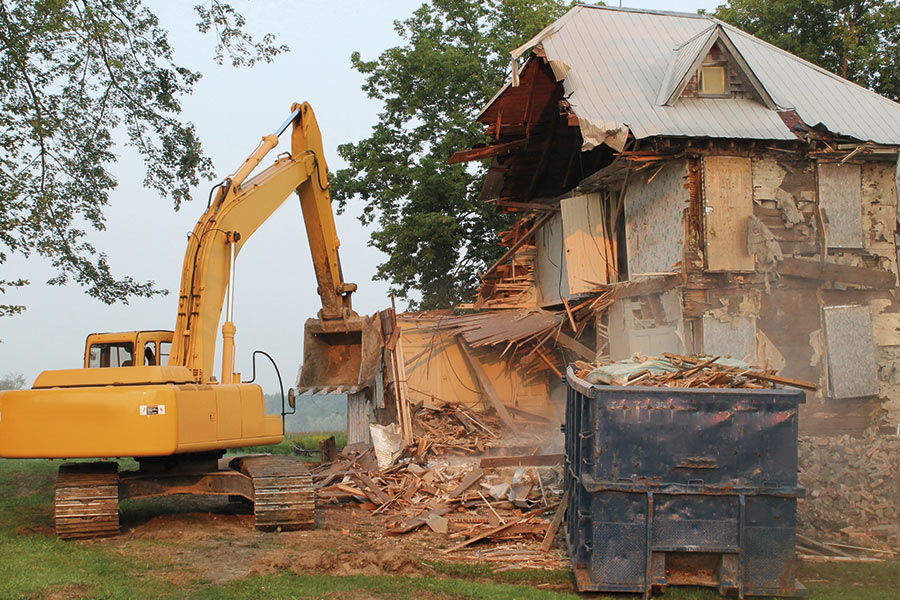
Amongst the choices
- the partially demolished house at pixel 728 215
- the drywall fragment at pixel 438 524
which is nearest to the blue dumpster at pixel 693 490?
the drywall fragment at pixel 438 524

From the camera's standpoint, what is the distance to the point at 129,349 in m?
11.2

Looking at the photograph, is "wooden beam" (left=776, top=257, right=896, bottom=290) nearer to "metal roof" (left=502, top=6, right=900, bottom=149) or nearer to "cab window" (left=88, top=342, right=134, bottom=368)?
"metal roof" (left=502, top=6, right=900, bottom=149)

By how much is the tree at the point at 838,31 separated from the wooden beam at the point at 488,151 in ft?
41.4

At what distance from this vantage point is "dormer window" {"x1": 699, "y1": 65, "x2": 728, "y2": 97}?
1722 cm

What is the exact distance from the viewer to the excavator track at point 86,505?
10.2 meters

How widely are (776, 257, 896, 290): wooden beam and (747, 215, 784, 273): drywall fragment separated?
0.66 feet

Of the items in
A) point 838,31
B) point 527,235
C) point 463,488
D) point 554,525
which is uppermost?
point 838,31

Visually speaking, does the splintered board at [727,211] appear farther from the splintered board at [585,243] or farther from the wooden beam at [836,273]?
the splintered board at [585,243]

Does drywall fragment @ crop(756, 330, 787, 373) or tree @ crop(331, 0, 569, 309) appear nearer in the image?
drywall fragment @ crop(756, 330, 787, 373)

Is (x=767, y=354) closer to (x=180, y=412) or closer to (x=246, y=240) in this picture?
(x=246, y=240)

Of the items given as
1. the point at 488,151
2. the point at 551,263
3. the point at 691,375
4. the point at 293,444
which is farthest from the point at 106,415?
the point at 293,444

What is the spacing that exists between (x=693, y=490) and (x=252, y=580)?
162 inches

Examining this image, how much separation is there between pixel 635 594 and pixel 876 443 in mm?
7342

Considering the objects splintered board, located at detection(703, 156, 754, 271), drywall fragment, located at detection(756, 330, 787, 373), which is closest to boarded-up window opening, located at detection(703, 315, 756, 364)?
drywall fragment, located at detection(756, 330, 787, 373)
